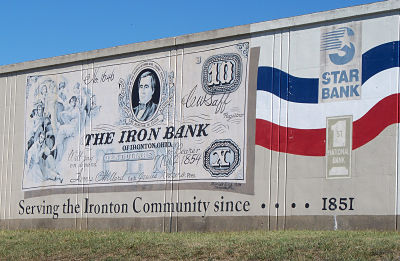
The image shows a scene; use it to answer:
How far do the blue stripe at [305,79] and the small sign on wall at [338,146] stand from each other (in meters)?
0.81

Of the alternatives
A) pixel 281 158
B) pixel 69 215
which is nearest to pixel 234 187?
pixel 281 158

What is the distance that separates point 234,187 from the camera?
61.9ft

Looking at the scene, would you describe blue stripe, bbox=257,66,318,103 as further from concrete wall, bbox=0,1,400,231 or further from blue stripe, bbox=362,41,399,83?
blue stripe, bbox=362,41,399,83

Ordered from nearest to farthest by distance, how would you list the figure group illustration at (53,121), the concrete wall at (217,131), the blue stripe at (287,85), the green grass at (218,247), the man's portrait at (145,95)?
the green grass at (218,247) < the concrete wall at (217,131) < the blue stripe at (287,85) < the man's portrait at (145,95) < the figure group illustration at (53,121)

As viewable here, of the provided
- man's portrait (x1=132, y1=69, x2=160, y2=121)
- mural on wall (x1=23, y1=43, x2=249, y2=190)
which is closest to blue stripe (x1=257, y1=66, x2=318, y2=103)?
mural on wall (x1=23, y1=43, x2=249, y2=190)

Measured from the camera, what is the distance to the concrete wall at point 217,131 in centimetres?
1692

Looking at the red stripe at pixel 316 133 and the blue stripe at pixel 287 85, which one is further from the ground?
the blue stripe at pixel 287 85

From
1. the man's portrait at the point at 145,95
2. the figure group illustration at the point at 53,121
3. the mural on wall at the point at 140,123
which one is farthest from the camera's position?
the figure group illustration at the point at 53,121

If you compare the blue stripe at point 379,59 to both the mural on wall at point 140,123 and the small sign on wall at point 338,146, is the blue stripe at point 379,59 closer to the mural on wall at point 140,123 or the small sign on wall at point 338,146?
the small sign on wall at point 338,146

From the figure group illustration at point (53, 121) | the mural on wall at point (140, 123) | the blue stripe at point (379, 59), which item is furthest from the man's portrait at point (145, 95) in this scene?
the blue stripe at point (379, 59)

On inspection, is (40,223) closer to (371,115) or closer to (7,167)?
(7,167)

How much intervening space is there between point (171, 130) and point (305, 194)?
4570 mm

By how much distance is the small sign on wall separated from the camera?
1712 centimetres

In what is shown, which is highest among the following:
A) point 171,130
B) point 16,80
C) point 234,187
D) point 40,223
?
point 16,80
